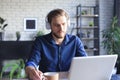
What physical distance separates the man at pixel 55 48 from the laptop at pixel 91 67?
0.45m

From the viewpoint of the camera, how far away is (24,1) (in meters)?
6.73

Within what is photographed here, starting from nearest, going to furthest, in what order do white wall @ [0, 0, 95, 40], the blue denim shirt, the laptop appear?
the laptop < the blue denim shirt < white wall @ [0, 0, 95, 40]

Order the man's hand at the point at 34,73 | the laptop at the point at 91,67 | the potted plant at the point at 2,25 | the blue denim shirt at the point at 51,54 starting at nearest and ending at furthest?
the laptop at the point at 91,67
the man's hand at the point at 34,73
the blue denim shirt at the point at 51,54
the potted plant at the point at 2,25

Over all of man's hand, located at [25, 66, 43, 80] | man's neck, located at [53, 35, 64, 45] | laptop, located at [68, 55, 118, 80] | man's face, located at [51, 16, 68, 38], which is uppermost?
man's face, located at [51, 16, 68, 38]

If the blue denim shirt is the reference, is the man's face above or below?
above

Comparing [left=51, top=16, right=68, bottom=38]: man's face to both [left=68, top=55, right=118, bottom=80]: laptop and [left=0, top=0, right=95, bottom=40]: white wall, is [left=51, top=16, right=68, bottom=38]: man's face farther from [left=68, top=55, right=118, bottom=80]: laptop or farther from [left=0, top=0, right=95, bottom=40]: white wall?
[left=0, top=0, right=95, bottom=40]: white wall

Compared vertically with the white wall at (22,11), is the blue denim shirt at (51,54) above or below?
below

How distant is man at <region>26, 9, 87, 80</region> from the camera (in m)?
1.66

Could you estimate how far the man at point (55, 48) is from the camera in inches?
65.4

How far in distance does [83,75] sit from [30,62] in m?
0.49

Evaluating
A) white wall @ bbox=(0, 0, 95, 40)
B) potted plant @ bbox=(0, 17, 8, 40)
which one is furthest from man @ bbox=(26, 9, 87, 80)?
white wall @ bbox=(0, 0, 95, 40)

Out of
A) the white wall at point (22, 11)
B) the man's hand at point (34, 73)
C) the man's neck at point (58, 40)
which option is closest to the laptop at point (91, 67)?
the man's hand at point (34, 73)

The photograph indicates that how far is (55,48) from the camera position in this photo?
178 cm

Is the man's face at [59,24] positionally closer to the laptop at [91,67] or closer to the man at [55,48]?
the man at [55,48]
